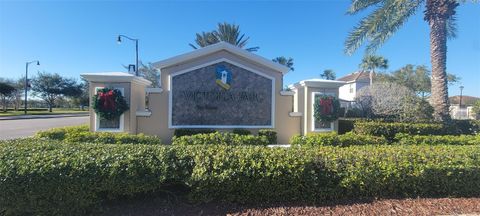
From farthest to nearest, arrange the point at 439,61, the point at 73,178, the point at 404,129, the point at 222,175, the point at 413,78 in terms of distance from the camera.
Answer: the point at 413,78, the point at 439,61, the point at 404,129, the point at 222,175, the point at 73,178

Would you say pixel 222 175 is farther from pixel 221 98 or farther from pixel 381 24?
pixel 381 24

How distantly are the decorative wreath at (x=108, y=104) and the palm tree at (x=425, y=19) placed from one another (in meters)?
11.3

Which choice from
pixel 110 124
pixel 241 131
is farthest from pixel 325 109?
pixel 110 124

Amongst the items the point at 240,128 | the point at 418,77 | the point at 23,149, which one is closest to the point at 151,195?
the point at 23,149

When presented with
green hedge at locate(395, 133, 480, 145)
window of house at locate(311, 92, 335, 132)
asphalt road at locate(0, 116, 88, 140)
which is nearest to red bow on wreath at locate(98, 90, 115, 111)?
asphalt road at locate(0, 116, 88, 140)

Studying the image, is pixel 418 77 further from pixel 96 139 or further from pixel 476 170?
pixel 96 139

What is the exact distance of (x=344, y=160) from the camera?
4.30m

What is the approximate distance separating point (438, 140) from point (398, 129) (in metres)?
1.67

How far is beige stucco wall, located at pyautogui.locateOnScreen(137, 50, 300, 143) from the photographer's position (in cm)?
1074

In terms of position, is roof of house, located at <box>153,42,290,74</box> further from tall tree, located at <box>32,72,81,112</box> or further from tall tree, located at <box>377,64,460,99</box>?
tall tree, located at <box>32,72,81,112</box>

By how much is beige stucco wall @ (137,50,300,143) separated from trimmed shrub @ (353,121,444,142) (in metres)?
3.04

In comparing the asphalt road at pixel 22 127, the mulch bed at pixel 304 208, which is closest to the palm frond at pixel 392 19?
the mulch bed at pixel 304 208

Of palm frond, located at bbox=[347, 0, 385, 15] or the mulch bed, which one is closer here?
the mulch bed

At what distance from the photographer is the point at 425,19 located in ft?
39.3
